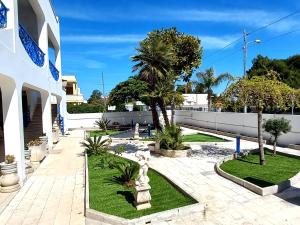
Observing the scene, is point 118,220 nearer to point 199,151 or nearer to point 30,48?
point 30,48

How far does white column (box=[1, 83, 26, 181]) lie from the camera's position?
9219 millimetres

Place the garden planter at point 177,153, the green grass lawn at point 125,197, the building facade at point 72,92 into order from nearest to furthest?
the green grass lawn at point 125,197 < the garden planter at point 177,153 < the building facade at point 72,92

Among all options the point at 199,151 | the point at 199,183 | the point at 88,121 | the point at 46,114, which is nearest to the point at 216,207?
the point at 199,183

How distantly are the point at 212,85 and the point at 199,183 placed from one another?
83.4 ft

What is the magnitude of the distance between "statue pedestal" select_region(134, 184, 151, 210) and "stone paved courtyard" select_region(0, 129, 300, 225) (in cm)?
81

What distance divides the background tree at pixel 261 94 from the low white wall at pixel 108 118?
75.5ft

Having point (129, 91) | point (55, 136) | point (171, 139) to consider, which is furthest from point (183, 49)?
point (171, 139)

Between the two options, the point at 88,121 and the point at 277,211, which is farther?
the point at 88,121

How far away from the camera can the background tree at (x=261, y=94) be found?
11109 millimetres

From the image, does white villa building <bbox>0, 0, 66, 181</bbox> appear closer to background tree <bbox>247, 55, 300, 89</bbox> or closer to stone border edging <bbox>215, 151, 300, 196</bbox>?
stone border edging <bbox>215, 151, 300, 196</bbox>

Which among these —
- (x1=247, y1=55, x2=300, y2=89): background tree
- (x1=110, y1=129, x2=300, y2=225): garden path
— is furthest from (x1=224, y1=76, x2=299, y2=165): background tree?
(x1=247, y1=55, x2=300, y2=89): background tree

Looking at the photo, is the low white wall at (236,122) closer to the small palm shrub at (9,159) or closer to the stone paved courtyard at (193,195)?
the stone paved courtyard at (193,195)

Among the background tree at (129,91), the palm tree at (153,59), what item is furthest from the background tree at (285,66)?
the palm tree at (153,59)

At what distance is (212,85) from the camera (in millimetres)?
33844
